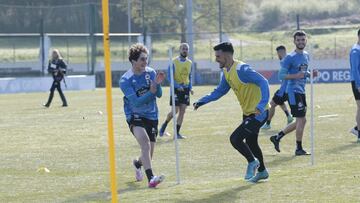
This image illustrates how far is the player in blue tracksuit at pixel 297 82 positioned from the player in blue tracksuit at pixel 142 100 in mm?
3856

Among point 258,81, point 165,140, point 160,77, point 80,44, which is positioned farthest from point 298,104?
point 80,44

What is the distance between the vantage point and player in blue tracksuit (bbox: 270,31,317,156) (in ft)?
50.3

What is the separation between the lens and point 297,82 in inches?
618

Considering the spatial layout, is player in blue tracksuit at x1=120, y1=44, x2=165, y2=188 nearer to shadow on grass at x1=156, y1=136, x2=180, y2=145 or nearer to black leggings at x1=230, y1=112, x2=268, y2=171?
black leggings at x1=230, y1=112, x2=268, y2=171

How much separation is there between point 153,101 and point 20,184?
2.28 meters

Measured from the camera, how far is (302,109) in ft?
50.9

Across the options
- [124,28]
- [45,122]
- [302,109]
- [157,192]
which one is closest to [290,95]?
[302,109]

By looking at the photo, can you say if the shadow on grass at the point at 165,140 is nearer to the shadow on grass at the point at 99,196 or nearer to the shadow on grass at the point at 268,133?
the shadow on grass at the point at 268,133

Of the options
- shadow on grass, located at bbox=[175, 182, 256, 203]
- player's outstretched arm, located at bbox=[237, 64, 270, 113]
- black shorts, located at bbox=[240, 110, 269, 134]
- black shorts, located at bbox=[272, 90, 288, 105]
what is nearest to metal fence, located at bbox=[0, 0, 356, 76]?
black shorts, located at bbox=[272, 90, 288, 105]

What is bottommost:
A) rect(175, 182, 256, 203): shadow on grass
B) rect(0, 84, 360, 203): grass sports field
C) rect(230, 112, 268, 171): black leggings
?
rect(0, 84, 360, 203): grass sports field

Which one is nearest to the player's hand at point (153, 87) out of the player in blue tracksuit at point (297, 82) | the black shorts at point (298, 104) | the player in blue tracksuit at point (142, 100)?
the player in blue tracksuit at point (142, 100)

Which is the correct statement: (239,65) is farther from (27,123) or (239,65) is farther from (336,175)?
(27,123)

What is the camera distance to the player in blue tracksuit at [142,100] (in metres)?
11.9

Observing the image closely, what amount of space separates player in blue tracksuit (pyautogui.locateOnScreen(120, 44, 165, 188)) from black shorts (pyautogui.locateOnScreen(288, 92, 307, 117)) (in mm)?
3928
